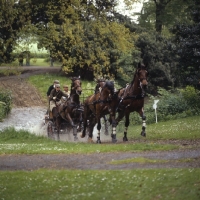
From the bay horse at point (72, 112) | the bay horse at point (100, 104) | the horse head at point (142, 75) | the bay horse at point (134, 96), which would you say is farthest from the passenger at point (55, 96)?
the horse head at point (142, 75)

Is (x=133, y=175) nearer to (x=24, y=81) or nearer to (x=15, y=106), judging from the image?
(x=15, y=106)

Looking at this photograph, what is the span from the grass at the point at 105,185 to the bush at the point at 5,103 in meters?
24.6

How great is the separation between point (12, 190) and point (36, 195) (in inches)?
37.6

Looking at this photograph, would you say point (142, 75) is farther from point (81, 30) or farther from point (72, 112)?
point (81, 30)

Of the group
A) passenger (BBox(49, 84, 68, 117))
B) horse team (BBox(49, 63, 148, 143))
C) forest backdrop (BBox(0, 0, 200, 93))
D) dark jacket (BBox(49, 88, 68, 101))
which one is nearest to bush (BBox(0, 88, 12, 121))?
forest backdrop (BBox(0, 0, 200, 93))

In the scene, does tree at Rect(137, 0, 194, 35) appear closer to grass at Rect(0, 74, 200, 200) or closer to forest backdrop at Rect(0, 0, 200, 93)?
forest backdrop at Rect(0, 0, 200, 93)

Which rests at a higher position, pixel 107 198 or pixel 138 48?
pixel 138 48

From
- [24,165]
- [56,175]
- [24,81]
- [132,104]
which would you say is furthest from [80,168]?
[24,81]

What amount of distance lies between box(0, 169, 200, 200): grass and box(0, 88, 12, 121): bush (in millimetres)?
24581

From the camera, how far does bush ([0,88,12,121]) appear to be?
3962cm

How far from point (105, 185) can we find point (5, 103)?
91.9 feet

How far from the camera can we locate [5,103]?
4038 centimetres

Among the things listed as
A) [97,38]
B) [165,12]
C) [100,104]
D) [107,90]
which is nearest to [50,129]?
[100,104]

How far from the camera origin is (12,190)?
1398cm
